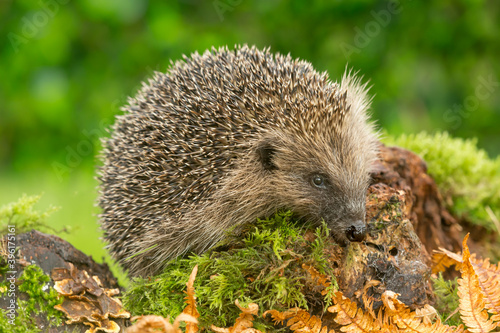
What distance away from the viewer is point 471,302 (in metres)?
3.76

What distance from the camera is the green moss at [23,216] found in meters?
4.54

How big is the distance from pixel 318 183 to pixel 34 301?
2.31 m

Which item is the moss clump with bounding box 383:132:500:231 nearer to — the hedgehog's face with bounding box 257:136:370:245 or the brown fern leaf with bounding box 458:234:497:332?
the hedgehog's face with bounding box 257:136:370:245

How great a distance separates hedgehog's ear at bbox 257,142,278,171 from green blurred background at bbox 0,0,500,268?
464 cm

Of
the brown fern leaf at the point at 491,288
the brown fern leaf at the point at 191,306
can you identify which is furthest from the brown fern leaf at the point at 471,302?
the brown fern leaf at the point at 191,306

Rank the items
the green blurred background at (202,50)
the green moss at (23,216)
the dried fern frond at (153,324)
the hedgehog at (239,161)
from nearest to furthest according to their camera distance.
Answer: the dried fern frond at (153,324)
the hedgehog at (239,161)
the green moss at (23,216)
the green blurred background at (202,50)

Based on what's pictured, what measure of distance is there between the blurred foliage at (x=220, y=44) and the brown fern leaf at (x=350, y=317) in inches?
216

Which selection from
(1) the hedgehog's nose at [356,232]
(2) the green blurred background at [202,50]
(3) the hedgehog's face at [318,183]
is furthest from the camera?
(2) the green blurred background at [202,50]

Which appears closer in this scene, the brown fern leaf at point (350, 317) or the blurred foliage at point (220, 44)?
the brown fern leaf at point (350, 317)

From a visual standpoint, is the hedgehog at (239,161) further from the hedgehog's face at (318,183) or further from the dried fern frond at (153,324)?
the dried fern frond at (153,324)

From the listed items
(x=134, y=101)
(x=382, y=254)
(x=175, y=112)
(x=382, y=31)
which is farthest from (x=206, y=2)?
(x=382, y=254)

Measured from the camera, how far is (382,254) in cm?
401

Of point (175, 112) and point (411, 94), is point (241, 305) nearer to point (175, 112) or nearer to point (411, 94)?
point (175, 112)

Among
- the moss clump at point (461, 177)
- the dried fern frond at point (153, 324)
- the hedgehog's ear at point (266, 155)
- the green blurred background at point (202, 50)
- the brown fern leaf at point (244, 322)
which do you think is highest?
the green blurred background at point (202, 50)
